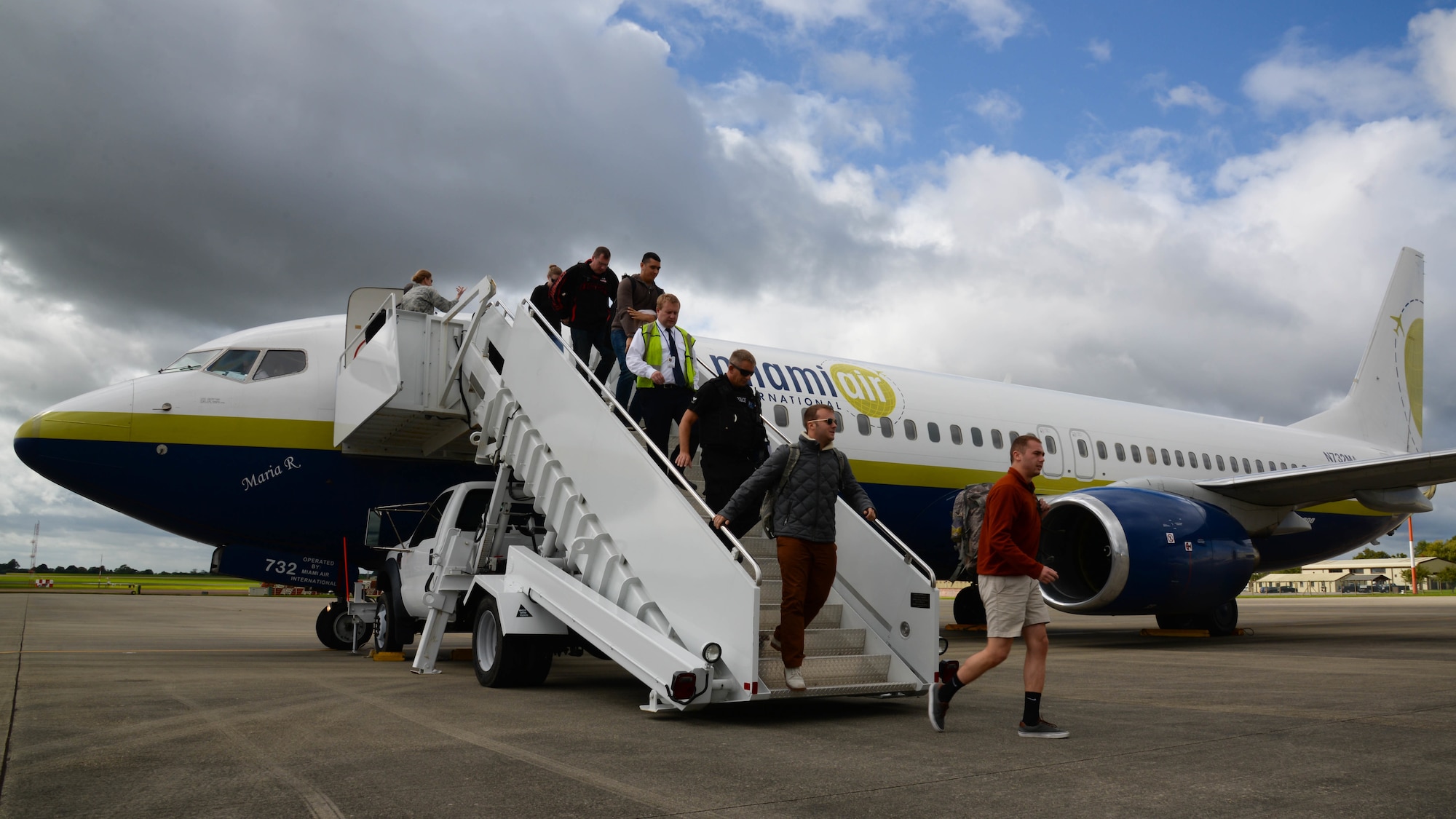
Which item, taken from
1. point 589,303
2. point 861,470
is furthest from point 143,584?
point 589,303

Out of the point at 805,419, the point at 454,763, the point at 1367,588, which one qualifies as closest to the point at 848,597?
the point at 805,419

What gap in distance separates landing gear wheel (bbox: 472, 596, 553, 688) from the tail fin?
17785 millimetres

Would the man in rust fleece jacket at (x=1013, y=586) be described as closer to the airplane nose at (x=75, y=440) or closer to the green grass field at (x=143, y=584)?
the airplane nose at (x=75, y=440)

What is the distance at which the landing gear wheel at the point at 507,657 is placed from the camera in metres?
7.12

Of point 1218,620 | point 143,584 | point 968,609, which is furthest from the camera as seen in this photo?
point 143,584

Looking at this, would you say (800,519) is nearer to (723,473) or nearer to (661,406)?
(723,473)

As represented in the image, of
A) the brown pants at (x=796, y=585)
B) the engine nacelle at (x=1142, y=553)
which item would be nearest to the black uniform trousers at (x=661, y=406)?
the brown pants at (x=796, y=585)

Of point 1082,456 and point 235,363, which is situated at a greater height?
point 235,363

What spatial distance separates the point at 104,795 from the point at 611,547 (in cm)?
327

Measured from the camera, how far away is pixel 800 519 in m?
5.64

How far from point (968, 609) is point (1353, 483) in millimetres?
5599

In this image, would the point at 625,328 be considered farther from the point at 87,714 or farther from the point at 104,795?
the point at 104,795

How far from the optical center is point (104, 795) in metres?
3.71

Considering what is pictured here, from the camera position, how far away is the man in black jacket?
891 cm
